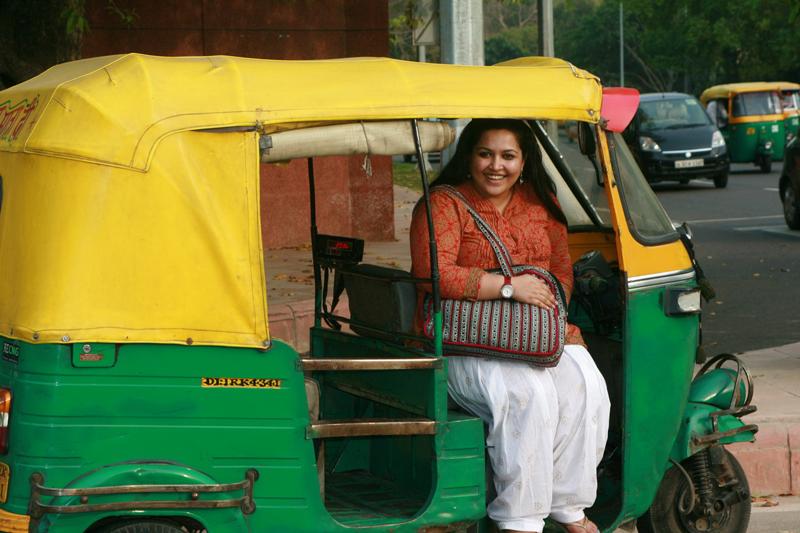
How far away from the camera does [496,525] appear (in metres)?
4.61

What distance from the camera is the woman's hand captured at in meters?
4.45

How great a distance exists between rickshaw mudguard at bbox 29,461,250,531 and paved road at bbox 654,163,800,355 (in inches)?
Answer: 227

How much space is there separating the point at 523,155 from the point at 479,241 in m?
0.34

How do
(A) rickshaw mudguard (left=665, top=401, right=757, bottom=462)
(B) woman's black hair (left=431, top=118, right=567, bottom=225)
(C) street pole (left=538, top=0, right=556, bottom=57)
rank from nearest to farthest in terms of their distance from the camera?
(B) woman's black hair (left=431, top=118, right=567, bottom=225), (A) rickshaw mudguard (left=665, top=401, right=757, bottom=462), (C) street pole (left=538, top=0, right=556, bottom=57)

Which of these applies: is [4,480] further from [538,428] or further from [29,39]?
[29,39]

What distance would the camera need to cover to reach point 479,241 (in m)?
4.57

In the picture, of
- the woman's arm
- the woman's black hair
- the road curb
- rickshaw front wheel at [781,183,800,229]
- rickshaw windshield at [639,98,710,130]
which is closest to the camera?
the woman's arm

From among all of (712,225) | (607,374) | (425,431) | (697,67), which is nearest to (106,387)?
(425,431)

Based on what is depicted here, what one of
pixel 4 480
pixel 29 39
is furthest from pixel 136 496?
pixel 29 39

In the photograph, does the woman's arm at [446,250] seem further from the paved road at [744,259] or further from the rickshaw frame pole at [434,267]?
the paved road at [744,259]

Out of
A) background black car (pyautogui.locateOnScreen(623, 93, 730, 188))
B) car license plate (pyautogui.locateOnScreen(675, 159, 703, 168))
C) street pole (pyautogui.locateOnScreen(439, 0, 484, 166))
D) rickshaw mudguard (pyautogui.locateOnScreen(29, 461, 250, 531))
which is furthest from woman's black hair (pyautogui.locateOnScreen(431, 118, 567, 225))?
car license plate (pyautogui.locateOnScreen(675, 159, 703, 168))

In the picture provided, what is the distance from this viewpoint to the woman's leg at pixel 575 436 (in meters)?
4.53

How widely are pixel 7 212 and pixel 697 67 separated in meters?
55.9

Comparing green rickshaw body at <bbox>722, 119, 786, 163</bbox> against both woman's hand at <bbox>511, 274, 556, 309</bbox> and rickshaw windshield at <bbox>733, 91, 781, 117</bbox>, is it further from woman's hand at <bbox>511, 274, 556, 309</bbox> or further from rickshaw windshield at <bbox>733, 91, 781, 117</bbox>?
woman's hand at <bbox>511, 274, 556, 309</bbox>
